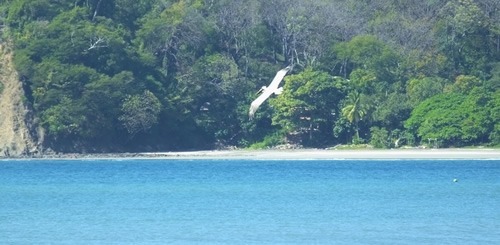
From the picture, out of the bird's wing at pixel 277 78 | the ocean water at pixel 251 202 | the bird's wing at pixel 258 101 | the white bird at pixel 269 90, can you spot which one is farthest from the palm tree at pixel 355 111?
the bird's wing at pixel 277 78

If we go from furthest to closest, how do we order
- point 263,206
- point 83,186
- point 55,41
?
1. point 55,41
2. point 83,186
3. point 263,206

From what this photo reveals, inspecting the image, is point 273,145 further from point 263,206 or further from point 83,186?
point 263,206

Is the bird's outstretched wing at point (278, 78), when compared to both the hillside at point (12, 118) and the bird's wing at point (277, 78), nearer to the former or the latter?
the bird's wing at point (277, 78)

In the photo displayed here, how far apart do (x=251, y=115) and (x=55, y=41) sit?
39.9ft

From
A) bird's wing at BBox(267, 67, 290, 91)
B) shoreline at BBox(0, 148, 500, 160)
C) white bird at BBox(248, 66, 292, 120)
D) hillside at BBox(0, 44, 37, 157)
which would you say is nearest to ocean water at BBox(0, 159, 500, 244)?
shoreline at BBox(0, 148, 500, 160)

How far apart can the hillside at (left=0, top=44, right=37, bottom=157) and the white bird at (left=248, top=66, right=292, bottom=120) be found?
1280cm

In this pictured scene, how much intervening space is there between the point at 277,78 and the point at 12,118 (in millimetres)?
16054

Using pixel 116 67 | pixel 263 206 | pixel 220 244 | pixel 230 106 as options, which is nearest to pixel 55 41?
pixel 116 67

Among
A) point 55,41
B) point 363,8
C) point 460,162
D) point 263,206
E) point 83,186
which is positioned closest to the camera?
point 263,206

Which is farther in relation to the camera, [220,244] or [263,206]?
[263,206]

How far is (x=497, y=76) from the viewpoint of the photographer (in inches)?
2758

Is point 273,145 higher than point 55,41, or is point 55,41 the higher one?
point 55,41

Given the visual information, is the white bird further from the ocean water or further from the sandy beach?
the ocean water

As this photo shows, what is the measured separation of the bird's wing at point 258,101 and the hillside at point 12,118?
1262 centimetres
